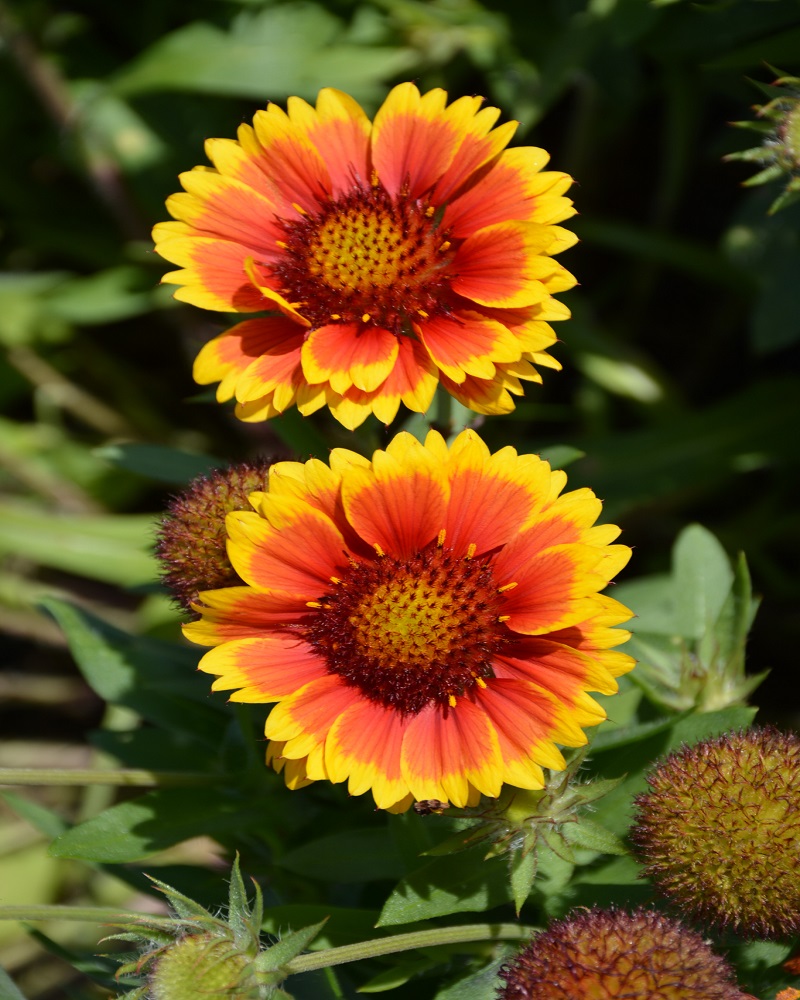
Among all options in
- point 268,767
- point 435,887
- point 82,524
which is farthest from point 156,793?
point 82,524

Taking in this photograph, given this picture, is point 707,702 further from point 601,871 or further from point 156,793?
point 156,793

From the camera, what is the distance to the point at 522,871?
4.50ft

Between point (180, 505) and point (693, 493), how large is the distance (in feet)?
5.74

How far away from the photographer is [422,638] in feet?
4.59

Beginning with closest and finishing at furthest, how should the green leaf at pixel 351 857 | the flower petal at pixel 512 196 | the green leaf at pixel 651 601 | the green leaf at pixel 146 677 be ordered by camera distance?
the flower petal at pixel 512 196 < the green leaf at pixel 351 857 < the green leaf at pixel 146 677 < the green leaf at pixel 651 601

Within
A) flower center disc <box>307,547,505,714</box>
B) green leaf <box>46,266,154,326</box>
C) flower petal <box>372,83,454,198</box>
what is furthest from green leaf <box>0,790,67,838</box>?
green leaf <box>46,266,154,326</box>

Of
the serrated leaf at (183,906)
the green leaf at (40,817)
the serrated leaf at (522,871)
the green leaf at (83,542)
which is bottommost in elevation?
the green leaf at (83,542)

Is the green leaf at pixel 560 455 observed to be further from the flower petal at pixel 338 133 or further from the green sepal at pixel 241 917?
the green sepal at pixel 241 917

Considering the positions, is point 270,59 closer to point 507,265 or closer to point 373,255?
point 373,255

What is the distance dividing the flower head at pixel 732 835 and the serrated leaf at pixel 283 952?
457 mm

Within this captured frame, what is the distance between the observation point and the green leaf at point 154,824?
5.29ft

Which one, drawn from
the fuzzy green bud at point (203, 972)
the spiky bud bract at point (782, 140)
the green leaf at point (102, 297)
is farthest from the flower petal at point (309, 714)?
the green leaf at point (102, 297)

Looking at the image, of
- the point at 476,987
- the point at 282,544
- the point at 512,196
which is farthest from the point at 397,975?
the point at 512,196

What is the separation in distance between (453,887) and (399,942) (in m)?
0.14
